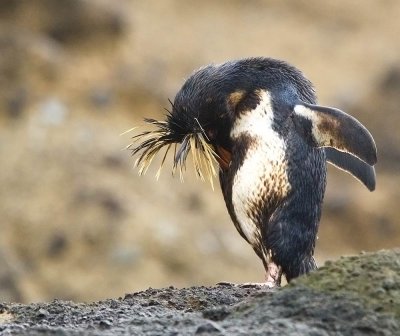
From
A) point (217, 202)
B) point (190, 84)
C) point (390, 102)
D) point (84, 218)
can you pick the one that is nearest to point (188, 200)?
point (217, 202)

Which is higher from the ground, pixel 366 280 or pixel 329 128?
pixel 329 128

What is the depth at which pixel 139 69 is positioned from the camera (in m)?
14.6

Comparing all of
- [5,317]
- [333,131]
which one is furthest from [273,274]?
[5,317]

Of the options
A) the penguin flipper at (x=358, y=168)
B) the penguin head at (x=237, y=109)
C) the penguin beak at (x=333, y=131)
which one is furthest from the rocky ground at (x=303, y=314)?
the penguin flipper at (x=358, y=168)

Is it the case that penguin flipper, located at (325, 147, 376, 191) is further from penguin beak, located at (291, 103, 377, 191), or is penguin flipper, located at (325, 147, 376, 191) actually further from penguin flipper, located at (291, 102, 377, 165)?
penguin flipper, located at (291, 102, 377, 165)

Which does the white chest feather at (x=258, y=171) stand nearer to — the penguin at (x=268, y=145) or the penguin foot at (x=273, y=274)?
the penguin at (x=268, y=145)

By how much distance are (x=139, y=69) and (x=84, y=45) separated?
79 cm

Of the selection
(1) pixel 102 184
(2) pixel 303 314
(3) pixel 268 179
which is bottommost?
(2) pixel 303 314

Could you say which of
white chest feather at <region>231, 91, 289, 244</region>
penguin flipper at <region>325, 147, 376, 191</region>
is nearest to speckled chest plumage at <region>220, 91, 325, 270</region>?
white chest feather at <region>231, 91, 289, 244</region>

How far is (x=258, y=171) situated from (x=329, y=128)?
0.33 meters

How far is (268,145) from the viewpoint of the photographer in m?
4.67

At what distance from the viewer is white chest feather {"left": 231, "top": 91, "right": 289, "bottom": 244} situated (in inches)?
182

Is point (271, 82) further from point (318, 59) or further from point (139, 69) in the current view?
point (318, 59)

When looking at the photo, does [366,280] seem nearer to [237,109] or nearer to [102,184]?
[237,109]
